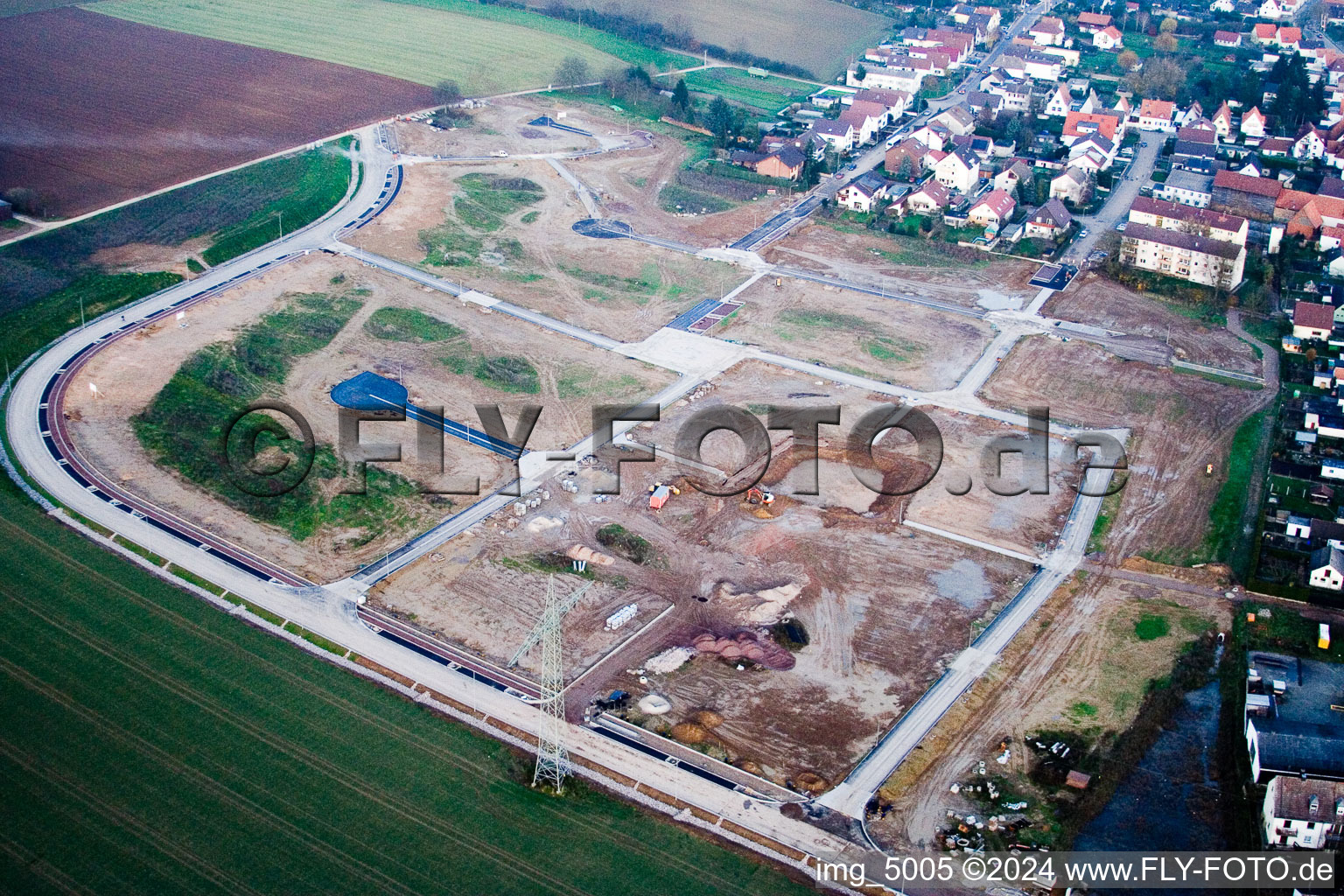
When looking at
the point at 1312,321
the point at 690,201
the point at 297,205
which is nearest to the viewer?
the point at 1312,321

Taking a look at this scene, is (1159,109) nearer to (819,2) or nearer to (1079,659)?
(819,2)

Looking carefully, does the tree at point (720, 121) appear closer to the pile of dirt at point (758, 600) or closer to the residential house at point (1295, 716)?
the pile of dirt at point (758, 600)

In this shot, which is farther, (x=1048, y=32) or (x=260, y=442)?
(x=1048, y=32)

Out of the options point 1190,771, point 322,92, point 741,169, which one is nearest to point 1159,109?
point 741,169

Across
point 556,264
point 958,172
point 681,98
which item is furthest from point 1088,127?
point 556,264

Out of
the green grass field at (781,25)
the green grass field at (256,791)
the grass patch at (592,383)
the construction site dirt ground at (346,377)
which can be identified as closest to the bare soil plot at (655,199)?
the construction site dirt ground at (346,377)

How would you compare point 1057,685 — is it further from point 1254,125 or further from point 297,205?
point 1254,125
